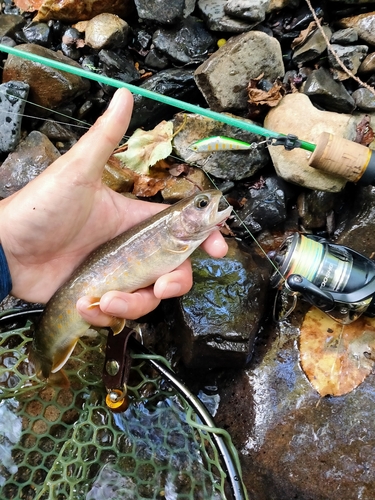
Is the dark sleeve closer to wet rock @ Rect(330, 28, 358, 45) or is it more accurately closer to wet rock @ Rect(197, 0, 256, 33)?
wet rock @ Rect(197, 0, 256, 33)

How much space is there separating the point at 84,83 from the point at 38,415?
2345mm

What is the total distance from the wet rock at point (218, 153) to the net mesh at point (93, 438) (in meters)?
1.41

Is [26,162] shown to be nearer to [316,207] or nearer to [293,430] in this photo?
[316,207]

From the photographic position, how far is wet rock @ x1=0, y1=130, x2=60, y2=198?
329 cm

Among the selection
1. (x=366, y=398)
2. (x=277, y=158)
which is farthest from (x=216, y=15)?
(x=366, y=398)

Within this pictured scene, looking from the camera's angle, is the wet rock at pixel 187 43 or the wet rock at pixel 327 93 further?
the wet rock at pixel 187 43

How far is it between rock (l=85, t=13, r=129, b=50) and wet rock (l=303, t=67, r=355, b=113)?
144cm

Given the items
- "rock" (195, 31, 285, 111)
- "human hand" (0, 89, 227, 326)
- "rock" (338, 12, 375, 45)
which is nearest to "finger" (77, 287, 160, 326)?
"human hand" (0, 89, 227, 326)

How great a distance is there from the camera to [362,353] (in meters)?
2.68

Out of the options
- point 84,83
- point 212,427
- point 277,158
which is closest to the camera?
point 212,427

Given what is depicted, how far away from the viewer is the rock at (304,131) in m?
2.94

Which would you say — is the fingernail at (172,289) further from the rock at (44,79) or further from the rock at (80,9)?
the rock at (80,9)

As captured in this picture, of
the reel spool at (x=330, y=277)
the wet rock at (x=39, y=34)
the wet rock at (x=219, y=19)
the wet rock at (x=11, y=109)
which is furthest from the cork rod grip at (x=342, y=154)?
the wet rock at (x=39, y=34)

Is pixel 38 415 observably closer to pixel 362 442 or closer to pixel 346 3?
pixel 362 442
